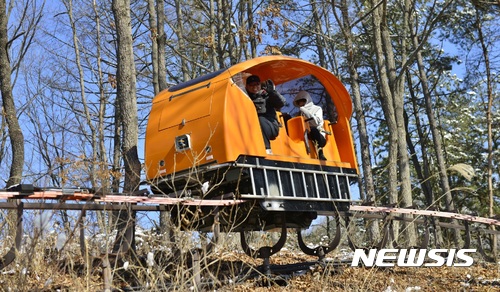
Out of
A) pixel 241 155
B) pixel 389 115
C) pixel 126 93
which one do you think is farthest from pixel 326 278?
pixel 389 115

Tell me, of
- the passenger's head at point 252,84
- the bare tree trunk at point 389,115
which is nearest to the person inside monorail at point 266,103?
the passenger's head at point 252,84

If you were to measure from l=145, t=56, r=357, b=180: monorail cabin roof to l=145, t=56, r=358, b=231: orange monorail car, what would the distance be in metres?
0.01

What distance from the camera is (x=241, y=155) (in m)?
9.42

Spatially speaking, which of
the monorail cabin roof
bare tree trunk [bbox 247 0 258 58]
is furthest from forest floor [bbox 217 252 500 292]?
bare tree trunk [bbox 247 0 258 58]

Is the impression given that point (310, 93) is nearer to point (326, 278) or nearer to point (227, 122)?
point (227, 122)

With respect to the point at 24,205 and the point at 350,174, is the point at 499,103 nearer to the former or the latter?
the point at 350,174

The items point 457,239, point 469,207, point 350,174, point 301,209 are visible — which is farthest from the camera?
point 469,207

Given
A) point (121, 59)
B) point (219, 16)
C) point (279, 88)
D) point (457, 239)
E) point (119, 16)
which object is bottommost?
point (457, 239)

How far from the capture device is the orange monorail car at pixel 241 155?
9414mm

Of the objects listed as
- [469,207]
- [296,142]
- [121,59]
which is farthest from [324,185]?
[469,207]

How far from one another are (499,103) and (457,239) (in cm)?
1596

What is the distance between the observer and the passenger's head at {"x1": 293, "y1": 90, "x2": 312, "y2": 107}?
11.5 meters

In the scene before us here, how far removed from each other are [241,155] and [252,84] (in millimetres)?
1322

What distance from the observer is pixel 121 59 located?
1206cm
